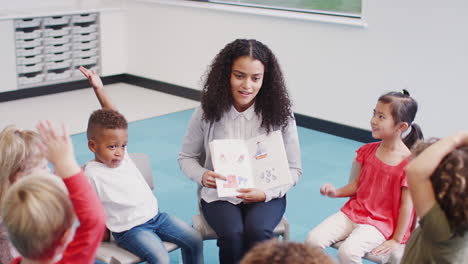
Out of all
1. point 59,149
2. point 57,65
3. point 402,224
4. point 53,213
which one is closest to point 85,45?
point 57,65

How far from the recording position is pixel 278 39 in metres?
5.49

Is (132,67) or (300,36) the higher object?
(300,36)

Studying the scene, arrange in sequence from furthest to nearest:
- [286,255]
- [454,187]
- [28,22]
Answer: [28,22] → [454,187] → [286,255]

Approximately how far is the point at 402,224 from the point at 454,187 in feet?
2.52

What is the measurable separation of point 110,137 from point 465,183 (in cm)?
133

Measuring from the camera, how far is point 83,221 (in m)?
1.59

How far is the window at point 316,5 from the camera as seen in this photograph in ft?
17.1

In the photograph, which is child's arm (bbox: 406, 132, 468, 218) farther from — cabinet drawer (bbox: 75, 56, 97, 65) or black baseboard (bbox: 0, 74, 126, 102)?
cabinet drawer (bbox: 75, 56, 97, 65)

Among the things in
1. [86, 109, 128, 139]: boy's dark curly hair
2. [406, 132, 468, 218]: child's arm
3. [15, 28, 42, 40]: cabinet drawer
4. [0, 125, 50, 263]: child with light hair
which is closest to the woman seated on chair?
[86, 109, 128, 139]: boy's dark curly hair

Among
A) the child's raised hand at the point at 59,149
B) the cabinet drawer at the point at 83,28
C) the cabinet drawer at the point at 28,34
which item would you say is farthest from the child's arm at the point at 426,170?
the cabinet drawer at the point at 83,28

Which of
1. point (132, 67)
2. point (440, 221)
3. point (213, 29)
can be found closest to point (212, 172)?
point (440, 221)

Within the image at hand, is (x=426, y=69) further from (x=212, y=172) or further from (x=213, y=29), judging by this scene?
(x=212, y=172)

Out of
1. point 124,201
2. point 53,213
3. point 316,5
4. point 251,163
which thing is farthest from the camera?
point 316,5

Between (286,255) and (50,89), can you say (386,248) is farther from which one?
(50,89)
